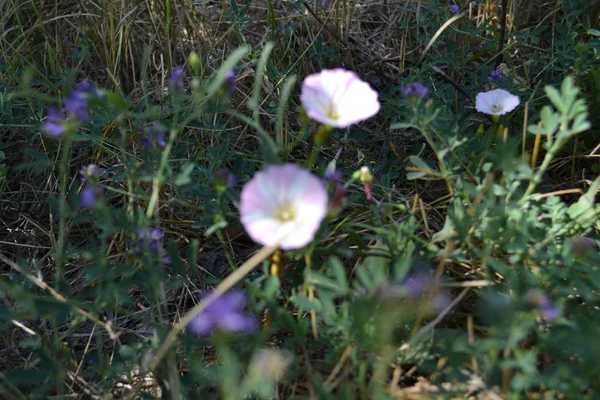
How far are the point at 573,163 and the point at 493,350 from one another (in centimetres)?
115

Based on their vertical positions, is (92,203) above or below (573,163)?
above

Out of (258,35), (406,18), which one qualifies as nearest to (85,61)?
(258,35)

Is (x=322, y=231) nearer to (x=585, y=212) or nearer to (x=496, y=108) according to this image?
(x=585, y=212)

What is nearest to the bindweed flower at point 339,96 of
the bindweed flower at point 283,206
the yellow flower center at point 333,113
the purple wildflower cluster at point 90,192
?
the yellow flower center at point 333,113

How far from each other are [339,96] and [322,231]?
0.35 metres

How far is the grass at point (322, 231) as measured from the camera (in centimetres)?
156

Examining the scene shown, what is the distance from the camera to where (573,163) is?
2314 millimetres

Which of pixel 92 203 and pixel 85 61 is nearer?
pixel 92 203

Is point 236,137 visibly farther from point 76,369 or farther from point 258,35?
point 76,369

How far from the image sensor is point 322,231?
5.52 feet

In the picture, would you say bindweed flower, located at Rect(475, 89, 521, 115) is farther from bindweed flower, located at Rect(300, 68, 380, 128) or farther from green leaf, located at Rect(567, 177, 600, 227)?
bindweed flower, located at Rect(300, 68, 380, 128)

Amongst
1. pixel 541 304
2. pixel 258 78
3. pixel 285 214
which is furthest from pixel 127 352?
pixel 541 304

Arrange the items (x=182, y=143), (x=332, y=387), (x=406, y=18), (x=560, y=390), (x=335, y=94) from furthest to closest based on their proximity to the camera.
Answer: (x=406, y=18) → (x=182, y=143) → (x=335, y=94) → (x=332, y=387) → (x=560, y=390)

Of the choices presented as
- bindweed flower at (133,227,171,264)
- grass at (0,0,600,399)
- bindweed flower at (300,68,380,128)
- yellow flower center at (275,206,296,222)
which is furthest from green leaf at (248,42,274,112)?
bindweed flower at (133,227,171,264)
